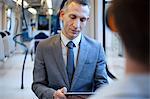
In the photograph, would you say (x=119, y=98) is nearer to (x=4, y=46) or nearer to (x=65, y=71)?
(x=65, y=71)

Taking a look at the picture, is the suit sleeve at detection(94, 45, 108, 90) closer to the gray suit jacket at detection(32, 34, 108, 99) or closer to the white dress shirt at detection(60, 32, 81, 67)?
the gray suit jacket at detection(32, 34, 108, 99)

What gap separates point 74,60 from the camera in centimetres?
226

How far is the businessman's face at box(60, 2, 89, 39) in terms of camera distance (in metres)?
2.21

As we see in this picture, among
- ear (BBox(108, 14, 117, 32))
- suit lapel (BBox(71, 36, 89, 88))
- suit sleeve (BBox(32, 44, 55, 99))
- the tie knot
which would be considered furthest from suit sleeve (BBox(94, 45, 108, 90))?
ear (BBox(108, 14, 117, 32))

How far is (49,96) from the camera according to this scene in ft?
6.68

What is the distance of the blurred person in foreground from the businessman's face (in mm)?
1533

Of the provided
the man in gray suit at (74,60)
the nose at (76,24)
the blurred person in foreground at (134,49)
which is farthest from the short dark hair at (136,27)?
the nose at (76,24)

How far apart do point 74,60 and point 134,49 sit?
159 centimetres

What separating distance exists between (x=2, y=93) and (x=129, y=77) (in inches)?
252

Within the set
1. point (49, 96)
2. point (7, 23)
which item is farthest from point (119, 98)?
point (7, 23)

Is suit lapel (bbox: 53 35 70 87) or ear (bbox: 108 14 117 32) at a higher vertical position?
ear (bbox: 108 14 117 32)

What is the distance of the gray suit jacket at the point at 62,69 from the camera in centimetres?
216

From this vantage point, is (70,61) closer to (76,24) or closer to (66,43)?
(66,43)

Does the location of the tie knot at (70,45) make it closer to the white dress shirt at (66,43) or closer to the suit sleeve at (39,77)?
the white dress shirt at (66,43)
